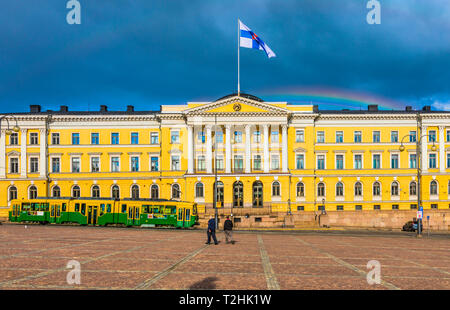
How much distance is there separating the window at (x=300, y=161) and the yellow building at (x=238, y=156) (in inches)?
5.9

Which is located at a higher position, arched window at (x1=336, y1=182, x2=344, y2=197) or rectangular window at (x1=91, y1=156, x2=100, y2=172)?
rectangular window at (x1=91, y1=156, x2=100, y2=172)

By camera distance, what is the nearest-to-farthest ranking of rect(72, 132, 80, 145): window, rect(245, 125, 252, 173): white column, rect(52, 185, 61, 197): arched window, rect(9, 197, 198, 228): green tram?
rect(9, 197, 198, 228): green tram → rect(245, 125, 252, 173): white column → rect(52, 185, 61, 197): arched window → rect(72, 132, 80, 145): window

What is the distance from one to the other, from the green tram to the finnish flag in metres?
19.9

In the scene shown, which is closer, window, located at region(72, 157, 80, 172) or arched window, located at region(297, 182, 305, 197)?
arched window, located at region(297, 182, 305, 197)

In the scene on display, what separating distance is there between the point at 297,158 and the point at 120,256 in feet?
146

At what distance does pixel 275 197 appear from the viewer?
5712 centimetres

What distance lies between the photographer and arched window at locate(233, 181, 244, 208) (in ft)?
188

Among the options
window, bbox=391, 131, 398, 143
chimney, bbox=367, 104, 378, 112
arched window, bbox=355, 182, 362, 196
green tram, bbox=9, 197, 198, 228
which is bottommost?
green tram, bbox=9, 197, 198, 228

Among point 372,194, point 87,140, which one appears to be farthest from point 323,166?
point 87,140

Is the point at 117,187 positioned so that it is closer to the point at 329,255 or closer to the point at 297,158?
the point at 297,158

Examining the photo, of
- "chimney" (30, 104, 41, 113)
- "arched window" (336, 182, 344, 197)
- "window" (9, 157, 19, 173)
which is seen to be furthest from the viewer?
"chimney" (30, 104, 41, 113)

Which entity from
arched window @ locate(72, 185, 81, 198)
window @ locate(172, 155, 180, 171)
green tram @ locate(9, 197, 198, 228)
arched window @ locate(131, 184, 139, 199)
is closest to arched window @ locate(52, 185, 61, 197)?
arched window @ locate(72, 185, 81, 198)

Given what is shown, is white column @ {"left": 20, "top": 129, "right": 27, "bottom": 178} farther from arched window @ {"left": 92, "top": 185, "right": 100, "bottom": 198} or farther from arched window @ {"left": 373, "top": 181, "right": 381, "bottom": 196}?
arched window @ {"left": 373, "top": 181, "right": 381, "bottom": 196}

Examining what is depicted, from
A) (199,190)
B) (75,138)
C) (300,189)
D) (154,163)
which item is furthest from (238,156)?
(75,138)
